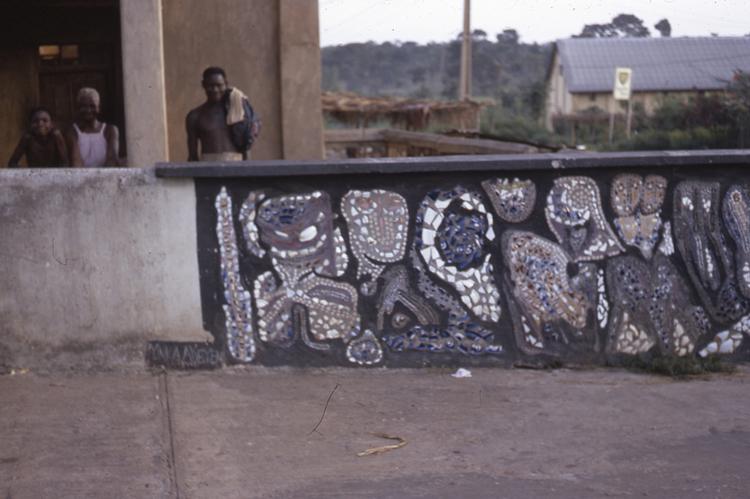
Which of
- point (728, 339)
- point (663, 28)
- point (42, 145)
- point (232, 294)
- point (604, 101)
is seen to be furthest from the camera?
point (663, 28)

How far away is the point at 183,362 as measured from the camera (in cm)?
668

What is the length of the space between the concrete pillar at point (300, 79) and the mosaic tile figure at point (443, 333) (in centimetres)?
367

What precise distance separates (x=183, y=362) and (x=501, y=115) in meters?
37.1

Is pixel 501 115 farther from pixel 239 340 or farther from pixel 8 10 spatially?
pixel 239 340

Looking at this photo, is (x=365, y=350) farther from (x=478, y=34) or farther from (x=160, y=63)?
(x=478, y=34)

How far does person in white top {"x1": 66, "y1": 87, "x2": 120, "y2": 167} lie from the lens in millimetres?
8570

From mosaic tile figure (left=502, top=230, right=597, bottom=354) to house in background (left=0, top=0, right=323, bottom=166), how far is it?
2607 mm

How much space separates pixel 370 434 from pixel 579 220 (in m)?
2.10

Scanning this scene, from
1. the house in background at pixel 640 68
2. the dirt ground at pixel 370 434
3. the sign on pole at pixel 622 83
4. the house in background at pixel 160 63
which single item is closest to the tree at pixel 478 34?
the house in background at pixel 640 68

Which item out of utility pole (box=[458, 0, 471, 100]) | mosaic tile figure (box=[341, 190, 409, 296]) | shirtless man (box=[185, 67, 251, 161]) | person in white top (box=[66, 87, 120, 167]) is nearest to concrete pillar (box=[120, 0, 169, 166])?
shirtless man (box=[185, 67, 251, 161])

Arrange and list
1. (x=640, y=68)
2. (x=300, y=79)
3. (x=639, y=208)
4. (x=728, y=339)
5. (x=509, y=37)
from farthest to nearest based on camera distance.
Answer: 1. (x=509, y=37)
2. (x=640, y=68)
3. (x=300, y=79)
4. (x=728, y=339)
5. (x=639, y=208)

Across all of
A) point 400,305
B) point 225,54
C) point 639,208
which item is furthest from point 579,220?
point 225,54

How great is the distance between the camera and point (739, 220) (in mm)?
7109

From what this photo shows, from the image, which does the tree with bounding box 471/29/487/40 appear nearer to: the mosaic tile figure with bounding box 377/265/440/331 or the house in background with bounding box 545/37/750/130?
the house in background with bounding box 545/37/750/130
